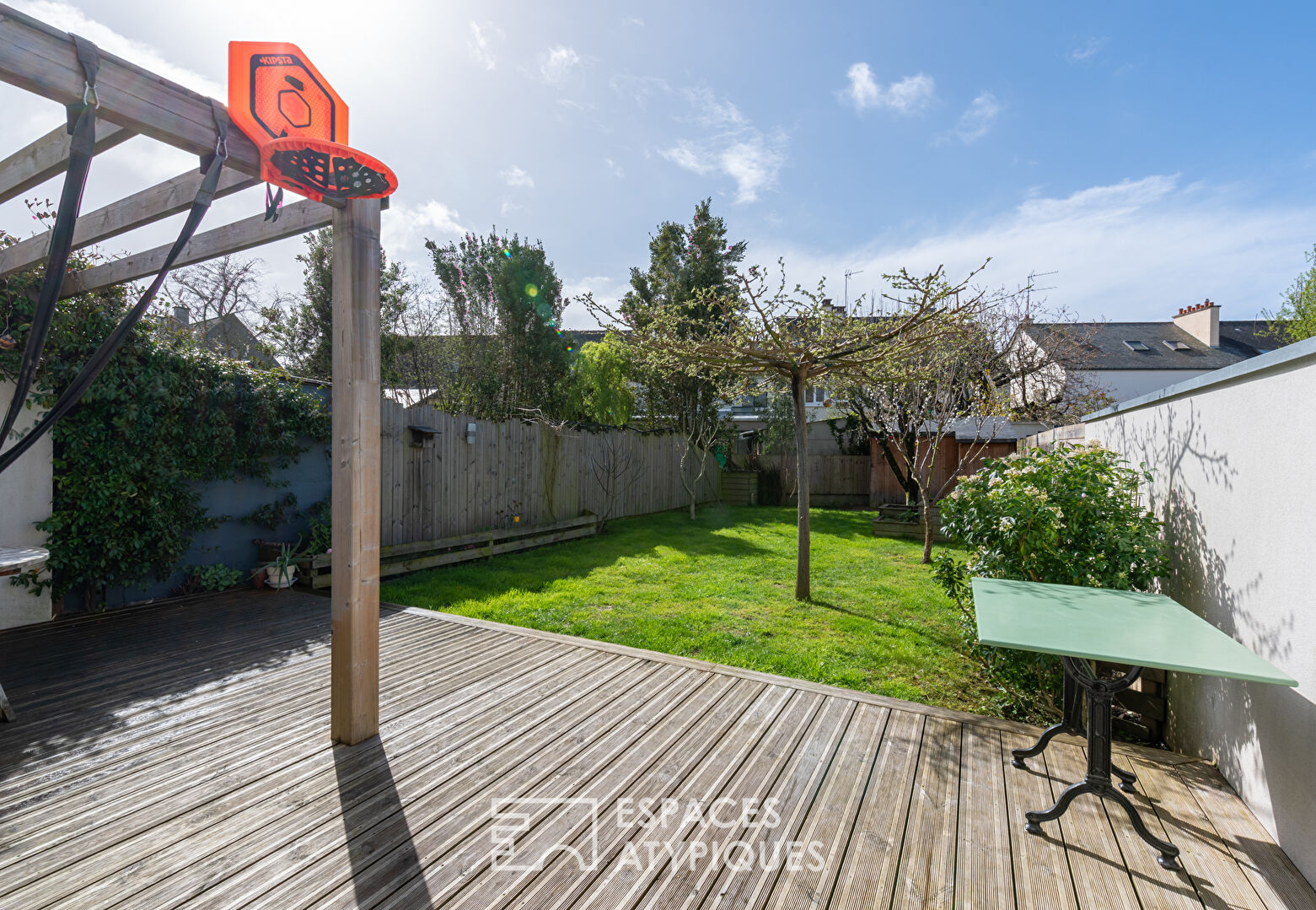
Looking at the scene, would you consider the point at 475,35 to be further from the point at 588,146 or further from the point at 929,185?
the point at 929,185

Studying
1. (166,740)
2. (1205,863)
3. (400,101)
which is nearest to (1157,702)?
(1205,863)

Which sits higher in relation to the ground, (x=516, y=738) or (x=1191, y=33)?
(x=1191, y=33)

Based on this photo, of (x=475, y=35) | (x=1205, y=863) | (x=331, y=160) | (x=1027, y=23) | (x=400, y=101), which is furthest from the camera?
(x=1027, y=23)

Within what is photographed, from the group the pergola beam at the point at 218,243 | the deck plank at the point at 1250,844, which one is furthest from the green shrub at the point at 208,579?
the deck plank at the point at 1250,844

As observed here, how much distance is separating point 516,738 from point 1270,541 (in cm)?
300

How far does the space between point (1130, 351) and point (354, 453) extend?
23.5 metres

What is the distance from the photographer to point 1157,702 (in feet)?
9.82

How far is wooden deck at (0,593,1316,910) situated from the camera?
1.71 metres

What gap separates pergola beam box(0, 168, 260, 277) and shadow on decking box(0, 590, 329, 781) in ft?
7.46

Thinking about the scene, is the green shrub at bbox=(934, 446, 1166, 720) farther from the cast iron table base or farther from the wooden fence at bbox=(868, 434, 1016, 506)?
the wooden fence at bbox=(868, 434, 1016, 506)

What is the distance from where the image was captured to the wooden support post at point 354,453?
Answer: 97.3 inches

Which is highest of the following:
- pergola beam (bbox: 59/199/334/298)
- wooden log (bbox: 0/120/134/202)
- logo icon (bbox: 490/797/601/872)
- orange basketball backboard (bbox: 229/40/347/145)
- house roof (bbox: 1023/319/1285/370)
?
house roof (bbox: 1023/319/1285/370)

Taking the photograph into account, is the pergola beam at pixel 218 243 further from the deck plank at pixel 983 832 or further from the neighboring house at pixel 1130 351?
the neighboring house at pixel 1130 351

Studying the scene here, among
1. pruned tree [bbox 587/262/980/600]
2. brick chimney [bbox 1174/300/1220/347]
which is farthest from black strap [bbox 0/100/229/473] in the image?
brick chimney [bbox 1174/300/1220/347]
